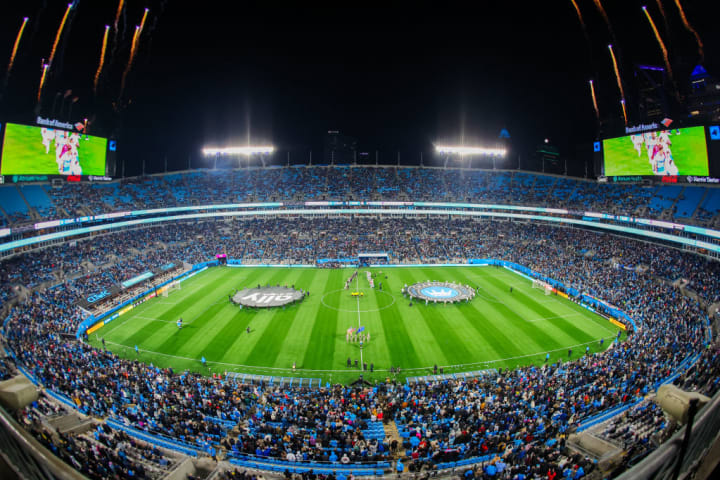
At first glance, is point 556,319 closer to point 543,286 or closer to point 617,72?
point 543,286

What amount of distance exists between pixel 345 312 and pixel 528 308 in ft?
60.6

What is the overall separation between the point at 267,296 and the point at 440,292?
62.9ft

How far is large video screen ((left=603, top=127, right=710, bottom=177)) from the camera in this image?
39.2 m

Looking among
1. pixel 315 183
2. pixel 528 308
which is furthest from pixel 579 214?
pixel 315 183

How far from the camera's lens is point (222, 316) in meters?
36.0

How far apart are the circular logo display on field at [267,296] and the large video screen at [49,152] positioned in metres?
28.7

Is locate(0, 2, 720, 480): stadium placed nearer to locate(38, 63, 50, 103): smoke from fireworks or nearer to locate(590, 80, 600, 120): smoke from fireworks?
locate(38, 63, 50, 103): smoke from fireworks

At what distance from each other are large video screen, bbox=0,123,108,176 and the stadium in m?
0.27

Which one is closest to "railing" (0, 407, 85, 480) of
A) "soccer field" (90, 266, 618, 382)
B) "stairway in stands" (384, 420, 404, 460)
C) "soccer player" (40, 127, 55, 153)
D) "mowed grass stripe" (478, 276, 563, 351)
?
"stairway in stands" (384, 420, 404, 460)

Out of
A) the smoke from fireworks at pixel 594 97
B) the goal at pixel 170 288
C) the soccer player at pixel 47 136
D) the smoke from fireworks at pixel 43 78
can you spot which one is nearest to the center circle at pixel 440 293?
the goal at pixel 170 288

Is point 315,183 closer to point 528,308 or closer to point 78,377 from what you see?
point 528,308

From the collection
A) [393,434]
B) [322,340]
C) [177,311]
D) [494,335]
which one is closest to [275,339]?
[322,340]

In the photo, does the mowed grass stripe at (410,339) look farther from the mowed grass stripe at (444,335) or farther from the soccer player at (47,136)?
the soccer player at (47,136)

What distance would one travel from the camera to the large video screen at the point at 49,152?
41.0 meters
